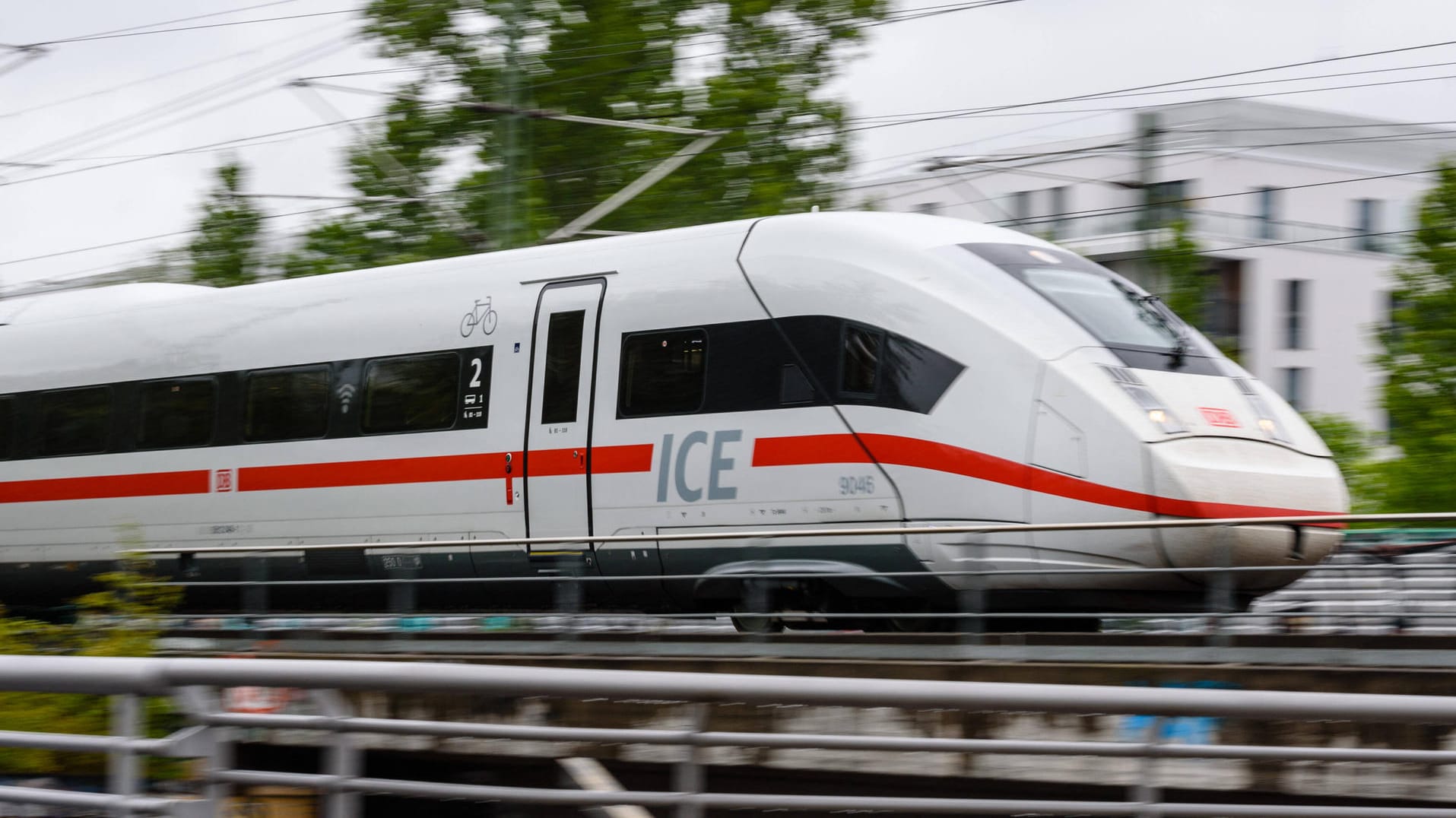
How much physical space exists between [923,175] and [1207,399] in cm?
855

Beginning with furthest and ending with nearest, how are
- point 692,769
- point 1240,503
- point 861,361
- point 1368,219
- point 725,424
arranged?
point 1368,219, point 725,424, point 861,361, point 1240,503, point 692,769

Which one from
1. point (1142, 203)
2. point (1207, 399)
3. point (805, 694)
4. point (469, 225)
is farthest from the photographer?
point (469, 225)

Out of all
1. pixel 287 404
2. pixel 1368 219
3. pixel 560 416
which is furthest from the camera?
pixel 1368 219

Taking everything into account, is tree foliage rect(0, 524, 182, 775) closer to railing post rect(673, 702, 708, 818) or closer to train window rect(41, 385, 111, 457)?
railing post rect(673, 702, 708, 818)

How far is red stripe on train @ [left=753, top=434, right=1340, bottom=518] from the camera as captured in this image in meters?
8.83

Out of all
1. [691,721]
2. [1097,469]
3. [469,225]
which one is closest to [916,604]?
[1097,469]

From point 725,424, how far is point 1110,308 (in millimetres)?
2624

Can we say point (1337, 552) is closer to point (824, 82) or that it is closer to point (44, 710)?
point (44, 710)

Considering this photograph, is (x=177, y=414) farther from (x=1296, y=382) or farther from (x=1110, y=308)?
(x=1296, y=382)

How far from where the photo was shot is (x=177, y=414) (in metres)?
13.5

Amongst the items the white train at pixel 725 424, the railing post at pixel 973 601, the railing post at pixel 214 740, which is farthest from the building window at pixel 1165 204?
the railing post at pixel 214 740

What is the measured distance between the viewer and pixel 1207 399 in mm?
9516

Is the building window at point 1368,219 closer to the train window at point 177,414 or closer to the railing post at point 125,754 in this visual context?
the train window at point 177,414

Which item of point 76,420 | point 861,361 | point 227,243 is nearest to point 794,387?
point 861,361
